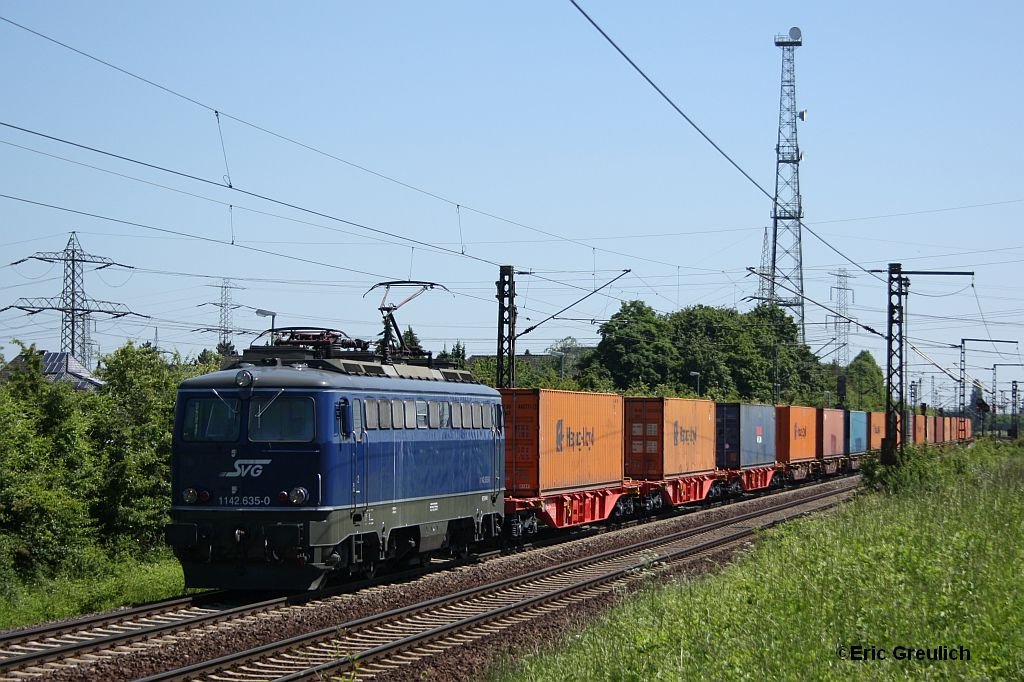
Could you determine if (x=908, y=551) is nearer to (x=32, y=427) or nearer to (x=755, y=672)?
(x=755, y=672)

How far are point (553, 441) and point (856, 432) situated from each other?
39790mm

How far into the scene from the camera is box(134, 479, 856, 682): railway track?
1223 centimetres

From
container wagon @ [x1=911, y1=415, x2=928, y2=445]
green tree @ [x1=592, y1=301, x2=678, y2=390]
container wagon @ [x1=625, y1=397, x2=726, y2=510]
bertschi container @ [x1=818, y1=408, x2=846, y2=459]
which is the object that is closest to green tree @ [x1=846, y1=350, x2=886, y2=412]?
green tree @ [x1=592, y1=301, x2=678, y2=390]

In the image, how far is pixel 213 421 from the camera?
16672 mm

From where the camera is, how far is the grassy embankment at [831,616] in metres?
9.45

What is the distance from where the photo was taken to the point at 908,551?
535 inches

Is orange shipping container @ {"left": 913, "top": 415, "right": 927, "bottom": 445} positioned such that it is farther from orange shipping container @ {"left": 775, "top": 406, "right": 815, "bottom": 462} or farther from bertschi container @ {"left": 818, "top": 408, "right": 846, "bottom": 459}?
orange shipping container @ {"left": 775, "top": 406, "right": 815, "bottom": 462}

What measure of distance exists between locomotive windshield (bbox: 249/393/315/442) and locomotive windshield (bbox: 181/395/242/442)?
0.88 ft

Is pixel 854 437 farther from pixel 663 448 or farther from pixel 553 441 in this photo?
pixel 553 441

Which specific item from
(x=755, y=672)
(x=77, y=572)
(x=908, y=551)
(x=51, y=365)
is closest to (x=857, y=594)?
(x=908, y=551)

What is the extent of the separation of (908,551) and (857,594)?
2050mm

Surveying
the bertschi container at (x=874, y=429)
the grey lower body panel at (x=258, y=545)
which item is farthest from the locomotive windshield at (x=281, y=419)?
the bertschi container at (x=874, y=429)

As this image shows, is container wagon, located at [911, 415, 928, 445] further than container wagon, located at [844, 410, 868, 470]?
Yes

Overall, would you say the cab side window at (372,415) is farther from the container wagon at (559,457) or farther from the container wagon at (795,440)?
the container wagon at (795,440)
